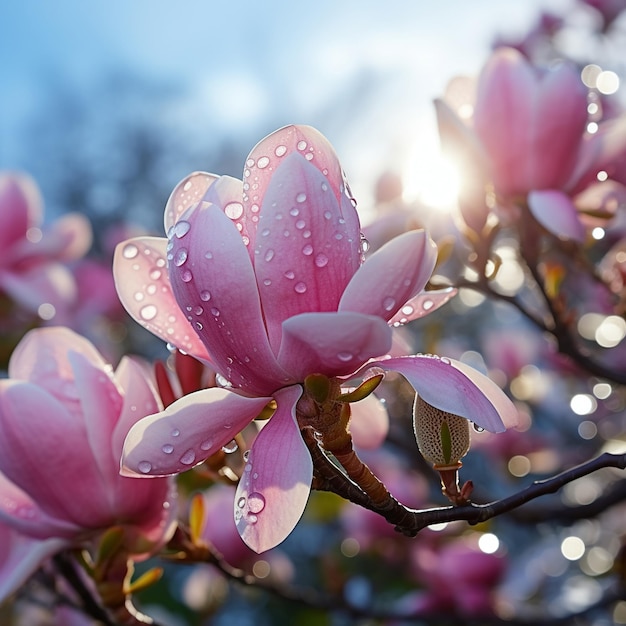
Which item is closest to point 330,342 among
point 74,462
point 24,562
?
point 74,462

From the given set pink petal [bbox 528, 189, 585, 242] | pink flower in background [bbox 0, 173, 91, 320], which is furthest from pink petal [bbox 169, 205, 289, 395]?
pink flower in background [bbox 0, 173, 91, 320]

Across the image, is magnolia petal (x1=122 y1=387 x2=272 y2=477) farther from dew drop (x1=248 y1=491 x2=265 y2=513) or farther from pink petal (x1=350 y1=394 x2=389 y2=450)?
pink petal (x1=350 y1=394 x2=389 y2=450)

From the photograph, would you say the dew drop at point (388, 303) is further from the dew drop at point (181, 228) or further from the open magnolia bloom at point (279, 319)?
the dew drop at point (181, 228)

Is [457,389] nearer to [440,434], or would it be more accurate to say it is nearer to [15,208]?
[440,434]

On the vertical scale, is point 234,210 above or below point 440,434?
above

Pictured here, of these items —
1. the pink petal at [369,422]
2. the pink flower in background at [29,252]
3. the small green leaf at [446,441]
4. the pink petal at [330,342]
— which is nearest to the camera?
the pink petal at [330,342]

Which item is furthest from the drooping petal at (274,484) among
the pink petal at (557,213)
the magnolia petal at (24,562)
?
the pink petal at (557,213)

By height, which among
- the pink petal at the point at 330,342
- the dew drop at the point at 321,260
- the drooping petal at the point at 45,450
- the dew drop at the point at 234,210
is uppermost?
the dew drop at the point at 234,210

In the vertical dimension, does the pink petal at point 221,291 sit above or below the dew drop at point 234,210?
below
